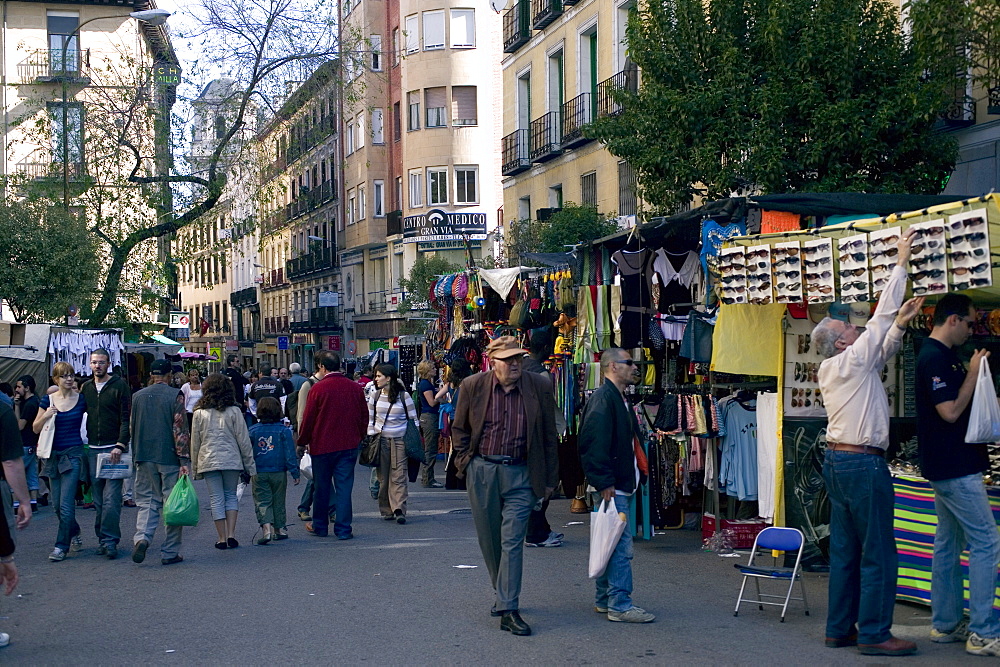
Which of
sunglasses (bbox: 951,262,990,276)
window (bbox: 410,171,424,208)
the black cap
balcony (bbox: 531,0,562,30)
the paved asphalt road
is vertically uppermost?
balcony (bbox: 531,0,562,30)

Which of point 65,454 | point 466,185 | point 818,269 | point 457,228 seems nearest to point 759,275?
point 818,269

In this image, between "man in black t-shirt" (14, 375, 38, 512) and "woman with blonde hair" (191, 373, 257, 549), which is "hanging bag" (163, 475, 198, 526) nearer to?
"woman with blonde hair" (191, 373, 257, 549)

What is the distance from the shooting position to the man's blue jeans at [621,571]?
25.1ft

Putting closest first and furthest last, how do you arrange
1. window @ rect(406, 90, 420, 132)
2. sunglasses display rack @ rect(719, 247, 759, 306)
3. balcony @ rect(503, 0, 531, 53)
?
1. sunglasses display rack @ rect(719, 247, 759, 306)
2. balcony @ rect(503, 0, 531, 53)
3. window @ rect(406, 90, 420, 132)

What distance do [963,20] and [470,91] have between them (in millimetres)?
34500

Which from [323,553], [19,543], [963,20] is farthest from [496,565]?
[963,20]

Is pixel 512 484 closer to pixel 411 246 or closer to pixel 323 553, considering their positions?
pixel 323 553

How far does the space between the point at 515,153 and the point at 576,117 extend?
14.3 ft

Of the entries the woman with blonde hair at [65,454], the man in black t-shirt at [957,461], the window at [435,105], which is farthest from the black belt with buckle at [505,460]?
the window at [435,105]

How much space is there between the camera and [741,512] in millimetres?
10789

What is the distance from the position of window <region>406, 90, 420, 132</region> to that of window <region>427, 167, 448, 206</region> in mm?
1833

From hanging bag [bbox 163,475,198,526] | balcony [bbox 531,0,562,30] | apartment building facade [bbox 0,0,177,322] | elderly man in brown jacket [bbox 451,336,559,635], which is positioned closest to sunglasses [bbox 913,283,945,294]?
elderly man in brown jacket [bbox 451,336,559,635]

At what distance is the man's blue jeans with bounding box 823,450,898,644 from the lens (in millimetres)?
6613

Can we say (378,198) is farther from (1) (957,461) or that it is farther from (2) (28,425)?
(1) (957,461)
